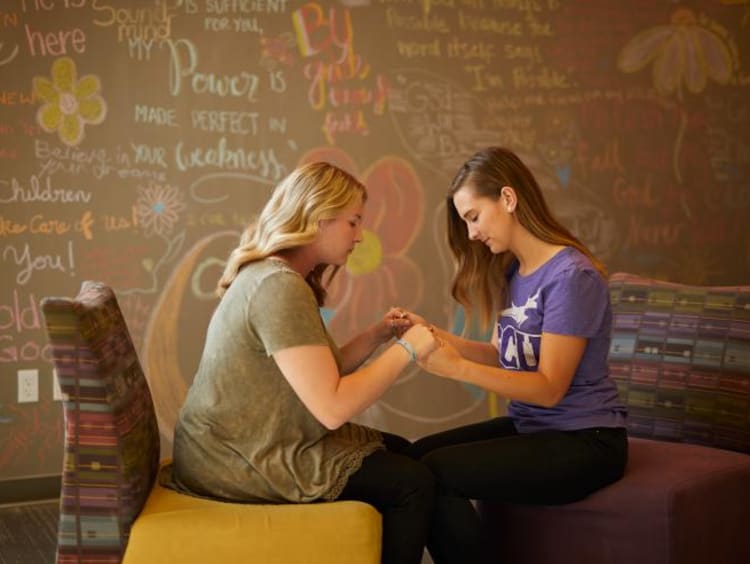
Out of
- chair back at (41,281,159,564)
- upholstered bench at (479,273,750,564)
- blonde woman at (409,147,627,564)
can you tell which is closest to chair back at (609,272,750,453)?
upholstered bench at (479,273,750,564)

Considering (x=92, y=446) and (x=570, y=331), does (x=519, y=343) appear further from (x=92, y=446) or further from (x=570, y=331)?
(x=92, y=446)

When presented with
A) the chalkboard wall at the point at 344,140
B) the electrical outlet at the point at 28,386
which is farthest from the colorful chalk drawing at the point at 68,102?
the electrical outlet at the point at 28,386

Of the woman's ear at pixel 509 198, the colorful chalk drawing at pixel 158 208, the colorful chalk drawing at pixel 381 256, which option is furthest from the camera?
the colorful chalk drawing at pixel 381 256

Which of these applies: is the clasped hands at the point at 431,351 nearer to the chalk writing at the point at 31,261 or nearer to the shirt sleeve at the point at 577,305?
the shirt sleeve at the point at 577,305

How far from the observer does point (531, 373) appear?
2164mm

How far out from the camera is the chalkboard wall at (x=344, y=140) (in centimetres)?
345

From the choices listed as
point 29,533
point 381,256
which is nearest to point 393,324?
point 381,256

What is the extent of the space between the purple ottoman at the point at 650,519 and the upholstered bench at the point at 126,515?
1.70ft

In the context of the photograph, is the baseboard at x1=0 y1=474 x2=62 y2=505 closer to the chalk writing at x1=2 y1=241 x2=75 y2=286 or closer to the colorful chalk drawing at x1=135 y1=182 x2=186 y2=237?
the chalk writing at x1=2 y1=241 x2=75 y2=286

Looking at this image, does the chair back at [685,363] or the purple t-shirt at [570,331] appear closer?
the purple t-shirt at [570,331]

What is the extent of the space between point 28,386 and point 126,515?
5.67 feet

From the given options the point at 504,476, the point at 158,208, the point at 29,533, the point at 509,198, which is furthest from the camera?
the point at 158,208

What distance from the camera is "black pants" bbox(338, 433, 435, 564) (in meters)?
2.00

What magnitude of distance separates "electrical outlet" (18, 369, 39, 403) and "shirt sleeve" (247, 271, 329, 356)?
5.94ft
